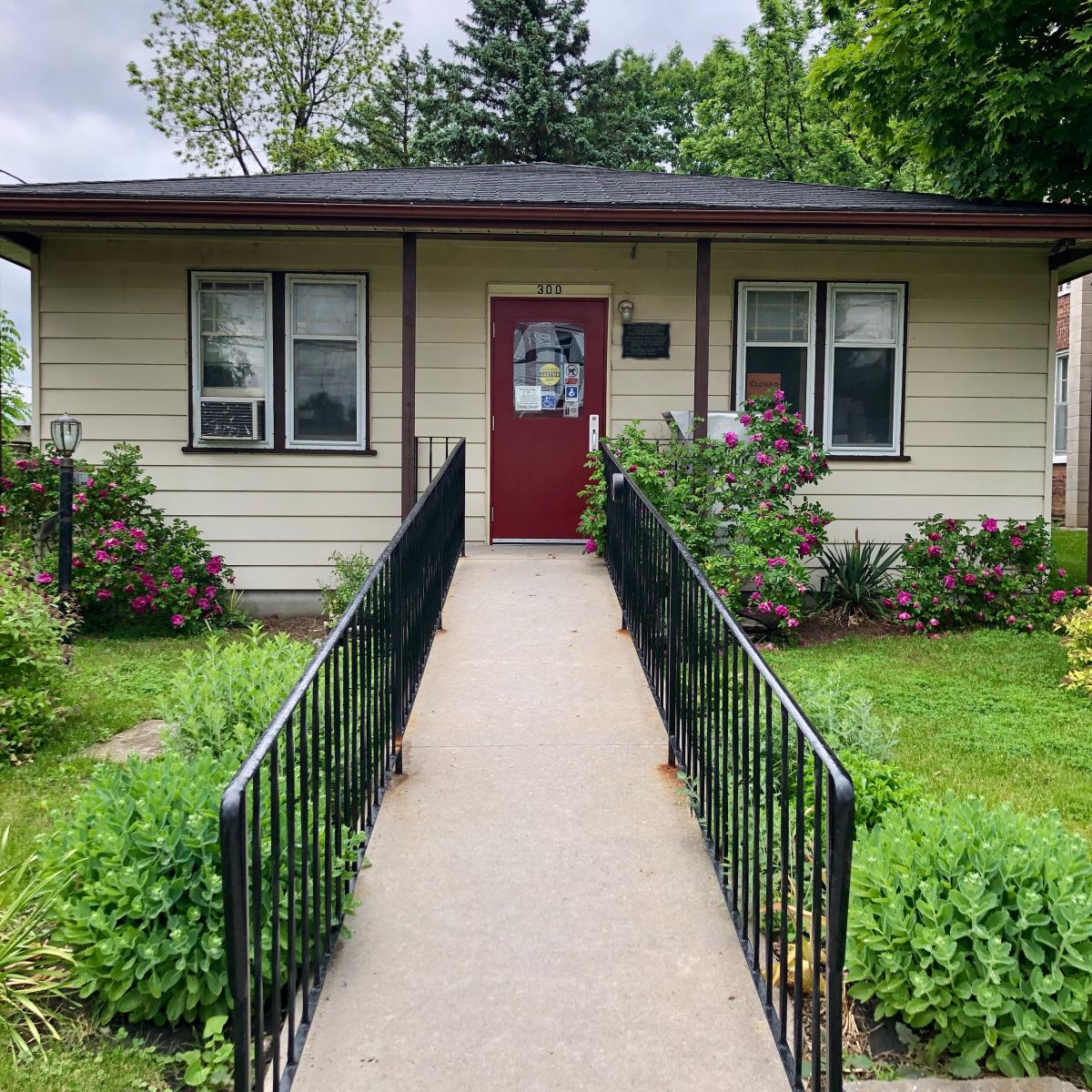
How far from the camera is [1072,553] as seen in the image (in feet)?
38.9

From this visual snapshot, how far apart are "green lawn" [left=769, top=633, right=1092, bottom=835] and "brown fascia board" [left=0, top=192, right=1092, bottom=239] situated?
9.96 feet

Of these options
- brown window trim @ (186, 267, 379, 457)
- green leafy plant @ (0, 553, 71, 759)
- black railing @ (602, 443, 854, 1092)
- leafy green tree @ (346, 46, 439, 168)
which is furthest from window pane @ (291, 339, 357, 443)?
leafy green tree @ (346, 46, 439, 168)

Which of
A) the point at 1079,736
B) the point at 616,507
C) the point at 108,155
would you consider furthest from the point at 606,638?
the point at 108,155

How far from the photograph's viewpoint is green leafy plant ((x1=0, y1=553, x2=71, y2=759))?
4.50 m

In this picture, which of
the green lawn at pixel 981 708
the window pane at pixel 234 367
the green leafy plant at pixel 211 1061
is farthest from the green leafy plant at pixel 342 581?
the green leafy plant at pixel 211 1061

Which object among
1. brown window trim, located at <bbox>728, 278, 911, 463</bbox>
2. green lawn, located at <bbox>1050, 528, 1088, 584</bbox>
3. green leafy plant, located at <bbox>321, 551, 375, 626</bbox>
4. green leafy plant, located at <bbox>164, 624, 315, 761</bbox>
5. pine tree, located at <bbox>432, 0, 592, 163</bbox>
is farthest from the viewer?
pine tree, located at <bbox>432, 0, 592, 163</bbox>

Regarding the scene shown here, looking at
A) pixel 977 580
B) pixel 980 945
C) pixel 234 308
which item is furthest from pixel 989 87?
pixel 980 945

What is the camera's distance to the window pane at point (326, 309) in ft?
27.2

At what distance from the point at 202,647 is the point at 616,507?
125 inches

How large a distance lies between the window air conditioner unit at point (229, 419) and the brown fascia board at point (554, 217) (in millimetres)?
1530

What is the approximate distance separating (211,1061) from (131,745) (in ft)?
8.76

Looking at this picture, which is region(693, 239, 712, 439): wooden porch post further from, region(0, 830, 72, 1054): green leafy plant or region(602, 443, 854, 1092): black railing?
region(0, 830, 72, 1054): green leafy plant

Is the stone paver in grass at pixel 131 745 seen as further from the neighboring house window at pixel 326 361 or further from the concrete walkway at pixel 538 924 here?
the neighboring house window at pixel 326 361

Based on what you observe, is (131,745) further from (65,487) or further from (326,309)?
(326,309)
